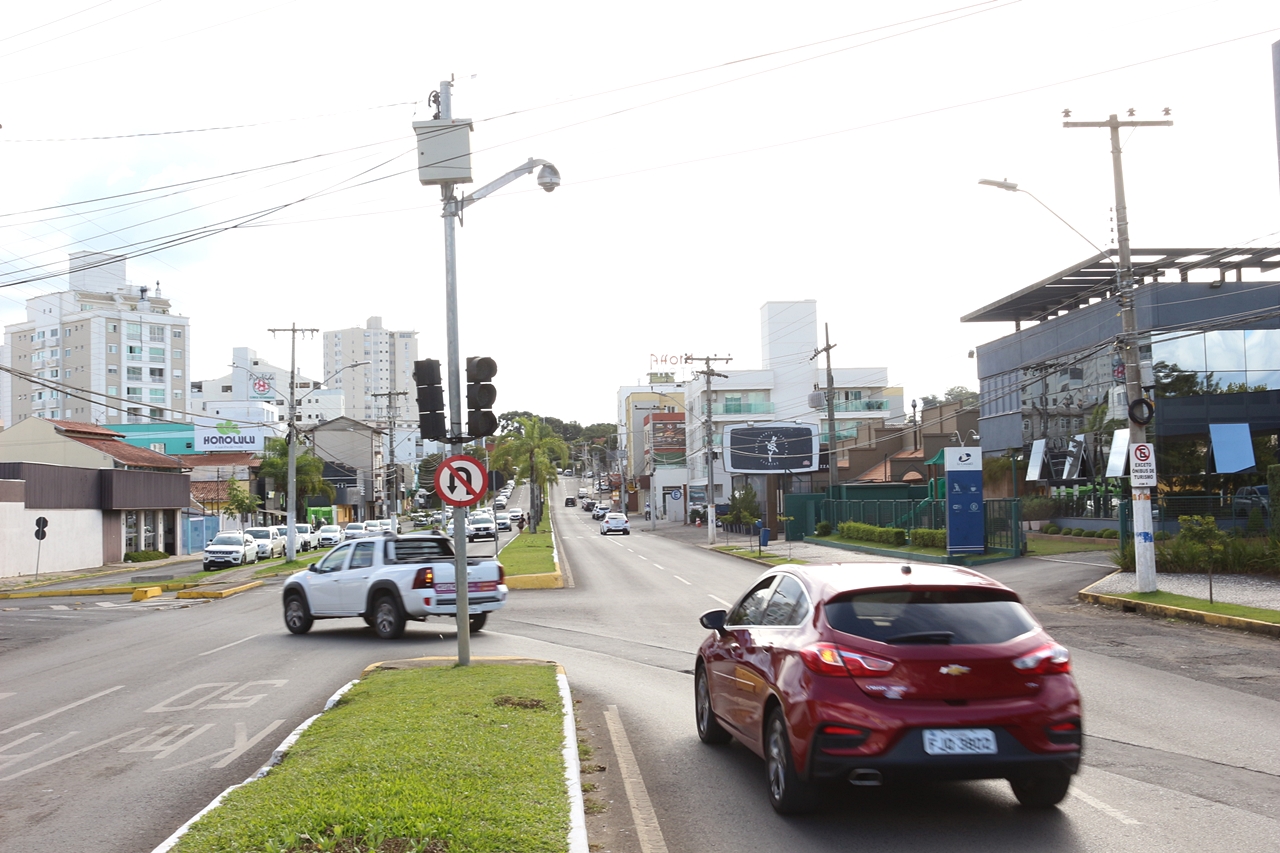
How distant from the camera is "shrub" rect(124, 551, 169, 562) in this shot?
174 feet

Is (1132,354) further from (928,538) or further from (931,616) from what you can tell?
(931,616)

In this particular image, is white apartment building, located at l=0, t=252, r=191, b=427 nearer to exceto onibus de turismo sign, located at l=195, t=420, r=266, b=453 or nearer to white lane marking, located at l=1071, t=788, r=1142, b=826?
exceto onibus de turismo sign, located at l=195, t=420, r=266, b=453

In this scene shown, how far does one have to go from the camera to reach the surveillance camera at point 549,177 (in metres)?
15.0

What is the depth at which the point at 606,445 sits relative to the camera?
19400 cm

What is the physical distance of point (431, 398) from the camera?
42.4 feet

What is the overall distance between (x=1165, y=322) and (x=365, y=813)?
37.6m

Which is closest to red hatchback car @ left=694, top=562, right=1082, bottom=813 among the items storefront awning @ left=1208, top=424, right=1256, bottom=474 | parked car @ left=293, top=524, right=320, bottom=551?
storefront awning @ left=1208, top=424, right=1256, bottom=474

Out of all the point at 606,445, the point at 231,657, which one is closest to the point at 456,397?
the point at 231,657

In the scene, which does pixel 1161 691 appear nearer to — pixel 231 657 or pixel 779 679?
pixel 779 679

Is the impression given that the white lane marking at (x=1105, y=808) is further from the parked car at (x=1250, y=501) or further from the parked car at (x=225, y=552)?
the parked car at (x=225, y=552)

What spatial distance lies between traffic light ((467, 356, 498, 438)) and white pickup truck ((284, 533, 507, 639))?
616 centimetres

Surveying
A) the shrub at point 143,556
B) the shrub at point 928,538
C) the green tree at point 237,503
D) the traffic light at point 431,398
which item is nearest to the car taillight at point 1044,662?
the traffic light at point 431,398

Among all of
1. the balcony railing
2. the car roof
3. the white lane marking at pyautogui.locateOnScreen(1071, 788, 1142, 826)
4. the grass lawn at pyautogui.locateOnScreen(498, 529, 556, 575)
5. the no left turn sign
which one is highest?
the balcony railing

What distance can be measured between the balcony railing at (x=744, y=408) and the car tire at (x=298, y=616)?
75382mm
